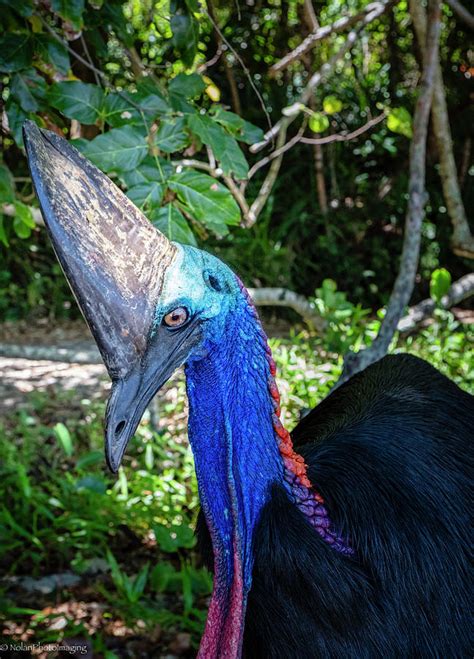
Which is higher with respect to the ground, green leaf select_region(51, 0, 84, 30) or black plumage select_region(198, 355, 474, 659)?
green leaf select_region(51, 0, 84, 30)

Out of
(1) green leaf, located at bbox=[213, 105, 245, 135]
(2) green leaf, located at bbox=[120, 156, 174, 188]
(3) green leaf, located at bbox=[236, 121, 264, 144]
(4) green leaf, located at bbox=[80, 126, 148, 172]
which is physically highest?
(1) green leaf, located at bbox=[213, 105, 245, 135]

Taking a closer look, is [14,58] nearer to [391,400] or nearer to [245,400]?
[245,400]

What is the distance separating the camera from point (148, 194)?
5.78 feet

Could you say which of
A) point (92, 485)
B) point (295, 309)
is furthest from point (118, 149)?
point (295, 309)

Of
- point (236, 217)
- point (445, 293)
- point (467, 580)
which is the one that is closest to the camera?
point (467, 580)

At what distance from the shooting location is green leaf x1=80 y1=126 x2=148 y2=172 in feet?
5.61

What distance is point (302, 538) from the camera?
1.28 metres

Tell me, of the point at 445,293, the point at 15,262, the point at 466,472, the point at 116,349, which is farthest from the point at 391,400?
the point at 15,262

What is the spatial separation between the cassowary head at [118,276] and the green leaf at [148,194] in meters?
0.58

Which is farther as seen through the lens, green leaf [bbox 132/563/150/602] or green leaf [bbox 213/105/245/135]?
green leaf [bbox 132/563/150/602]

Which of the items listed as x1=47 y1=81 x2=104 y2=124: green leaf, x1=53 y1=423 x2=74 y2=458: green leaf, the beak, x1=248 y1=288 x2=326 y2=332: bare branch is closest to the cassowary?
the beak

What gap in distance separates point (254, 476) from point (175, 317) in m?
0.30

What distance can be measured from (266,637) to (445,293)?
118 inches

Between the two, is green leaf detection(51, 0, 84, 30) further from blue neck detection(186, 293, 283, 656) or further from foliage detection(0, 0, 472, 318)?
foliage detection(0, 0, 472, 318)
